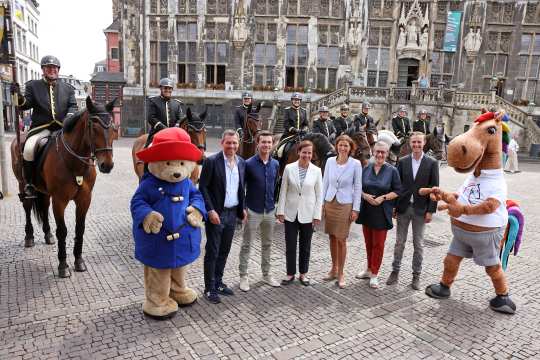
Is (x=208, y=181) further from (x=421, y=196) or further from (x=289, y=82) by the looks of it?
(x=289, y=82)

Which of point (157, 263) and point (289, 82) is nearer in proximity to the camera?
point (157, 263)

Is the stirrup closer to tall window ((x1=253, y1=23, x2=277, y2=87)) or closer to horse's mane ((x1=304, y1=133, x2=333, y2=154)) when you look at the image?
horse's mane ((x1=304, y1=133, x2=333, y2=154))

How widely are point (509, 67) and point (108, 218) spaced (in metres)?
25.3

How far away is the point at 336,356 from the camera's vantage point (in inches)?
149

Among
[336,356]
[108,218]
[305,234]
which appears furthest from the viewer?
[108,218]

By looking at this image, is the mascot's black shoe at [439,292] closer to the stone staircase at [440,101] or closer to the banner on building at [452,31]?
the stone staircase at [440,101]

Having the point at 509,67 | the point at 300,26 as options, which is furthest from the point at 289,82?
the point at 509,67

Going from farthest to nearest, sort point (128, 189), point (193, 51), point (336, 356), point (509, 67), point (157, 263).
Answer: point (193, 51) → point (509, 67) → point (128, 189) → point (157, 263) → point (336, 356)

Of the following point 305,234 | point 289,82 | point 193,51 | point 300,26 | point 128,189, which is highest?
point 300,26

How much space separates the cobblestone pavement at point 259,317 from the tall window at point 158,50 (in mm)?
21297

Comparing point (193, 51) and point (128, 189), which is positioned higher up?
point (193, 51)

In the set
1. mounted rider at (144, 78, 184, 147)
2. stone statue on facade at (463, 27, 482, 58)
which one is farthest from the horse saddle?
stone statue on facade at (463, 27, 482, 58)

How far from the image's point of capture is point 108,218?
27.1 ft

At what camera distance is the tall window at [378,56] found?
24.2 m
